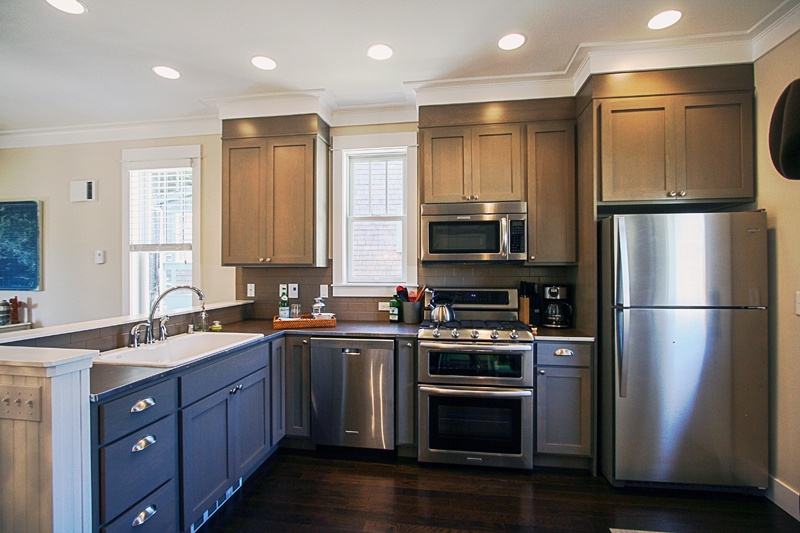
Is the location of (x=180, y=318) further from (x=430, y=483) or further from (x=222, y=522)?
(x=430, y=483)

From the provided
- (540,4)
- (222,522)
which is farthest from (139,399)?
(540,4)

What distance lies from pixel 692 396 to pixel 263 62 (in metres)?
3.47

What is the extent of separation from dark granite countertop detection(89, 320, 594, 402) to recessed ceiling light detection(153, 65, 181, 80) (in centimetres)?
192

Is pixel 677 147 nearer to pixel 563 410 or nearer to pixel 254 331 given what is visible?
pixel 563 410

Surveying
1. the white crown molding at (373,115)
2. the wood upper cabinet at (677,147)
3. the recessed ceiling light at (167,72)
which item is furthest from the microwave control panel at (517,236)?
the recessed ceiling light at (167,72)

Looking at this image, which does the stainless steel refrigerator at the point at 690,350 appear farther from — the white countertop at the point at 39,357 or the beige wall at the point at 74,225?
the beige wall at the point at 74,225

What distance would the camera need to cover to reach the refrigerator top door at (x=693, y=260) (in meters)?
2.04

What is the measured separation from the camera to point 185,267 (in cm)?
345

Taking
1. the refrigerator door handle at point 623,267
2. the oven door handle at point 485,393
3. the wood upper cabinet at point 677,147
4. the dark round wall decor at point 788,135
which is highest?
the wood upper cabinet at point 677,147

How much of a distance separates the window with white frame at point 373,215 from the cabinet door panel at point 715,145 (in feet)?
6.29

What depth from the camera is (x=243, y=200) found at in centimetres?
301

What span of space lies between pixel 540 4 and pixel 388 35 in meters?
0.87

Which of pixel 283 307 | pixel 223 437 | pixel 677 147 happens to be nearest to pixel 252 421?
pixel 223 437

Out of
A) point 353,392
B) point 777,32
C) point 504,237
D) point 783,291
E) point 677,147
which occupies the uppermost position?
point 777,32
